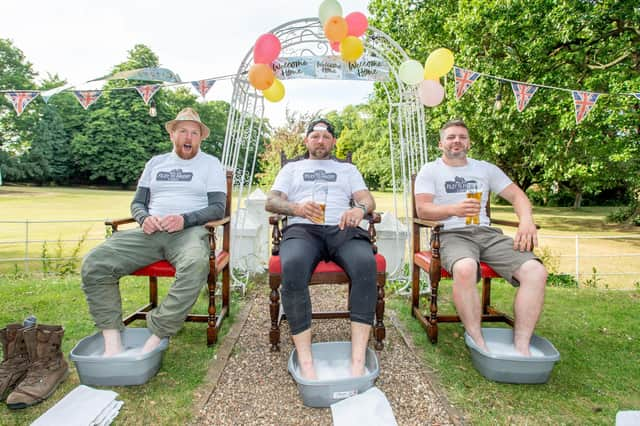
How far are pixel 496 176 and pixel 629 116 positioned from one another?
5.77 m

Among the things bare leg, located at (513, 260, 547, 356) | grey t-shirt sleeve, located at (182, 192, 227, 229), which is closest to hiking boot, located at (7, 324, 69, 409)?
grey t-shirt sleeve, located at (182, 192, 227, 229)

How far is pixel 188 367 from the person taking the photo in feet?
7.24

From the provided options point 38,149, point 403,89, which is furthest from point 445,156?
point 38,149

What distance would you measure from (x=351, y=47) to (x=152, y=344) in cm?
276

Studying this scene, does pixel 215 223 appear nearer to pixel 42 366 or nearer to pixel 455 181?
pixel 42 366

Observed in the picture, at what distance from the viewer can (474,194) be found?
94.1 inches

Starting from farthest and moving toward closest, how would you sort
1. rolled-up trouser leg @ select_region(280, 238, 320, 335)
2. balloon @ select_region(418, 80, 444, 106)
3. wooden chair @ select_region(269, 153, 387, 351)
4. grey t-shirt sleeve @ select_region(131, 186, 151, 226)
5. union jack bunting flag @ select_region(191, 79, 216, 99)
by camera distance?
union jack bunting flag @ select_region(191, 79, 216, 99)
balloon @ select_region(418, 80, 444, 106)
grey t-shirt sleeve @ select_region(131, 186, 151, 226)
wooden chair @ select_region(269, 153, 387, 351)
rolled-up trouser leg @ select_region(280, 238, 320, 335)

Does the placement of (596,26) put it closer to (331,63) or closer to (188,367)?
(331,63)

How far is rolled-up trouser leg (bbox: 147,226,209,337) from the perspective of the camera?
2.06m

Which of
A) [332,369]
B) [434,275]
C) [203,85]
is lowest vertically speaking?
[332,369]

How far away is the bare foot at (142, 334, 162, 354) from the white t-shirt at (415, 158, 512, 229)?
195 cm

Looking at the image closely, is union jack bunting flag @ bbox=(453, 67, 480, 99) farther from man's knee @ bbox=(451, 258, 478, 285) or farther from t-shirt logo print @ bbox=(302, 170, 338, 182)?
man's knee @ bbox=(451, 258, 478, 285)

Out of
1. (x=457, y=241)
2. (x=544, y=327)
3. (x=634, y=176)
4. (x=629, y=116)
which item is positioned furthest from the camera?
(x=634, y=176)

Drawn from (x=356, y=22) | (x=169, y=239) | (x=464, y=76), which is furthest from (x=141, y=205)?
(x=464, y=76)
